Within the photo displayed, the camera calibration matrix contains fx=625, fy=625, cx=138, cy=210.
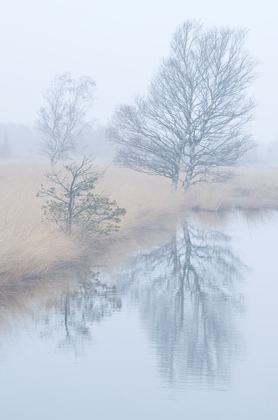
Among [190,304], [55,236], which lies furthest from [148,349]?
[55,236]

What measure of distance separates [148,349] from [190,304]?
7.13ft

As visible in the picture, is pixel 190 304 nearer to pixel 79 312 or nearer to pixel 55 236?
pixel 79 312

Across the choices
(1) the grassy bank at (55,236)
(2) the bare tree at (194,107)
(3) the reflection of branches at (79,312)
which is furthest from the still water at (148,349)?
(2) the bare tree at (194,107)

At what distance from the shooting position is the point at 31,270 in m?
9.60

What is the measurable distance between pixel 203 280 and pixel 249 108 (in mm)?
14437

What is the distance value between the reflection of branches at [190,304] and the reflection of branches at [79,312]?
0.42 metres

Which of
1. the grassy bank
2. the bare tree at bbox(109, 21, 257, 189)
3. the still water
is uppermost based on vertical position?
the bare tree at bbox(109, 21, 257, 189)

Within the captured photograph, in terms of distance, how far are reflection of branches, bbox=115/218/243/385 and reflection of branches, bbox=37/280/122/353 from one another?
0.42 m

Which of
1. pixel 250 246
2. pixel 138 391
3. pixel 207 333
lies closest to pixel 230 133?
pixel 250 246

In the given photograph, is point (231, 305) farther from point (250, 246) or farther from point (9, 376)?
point (250, 246)

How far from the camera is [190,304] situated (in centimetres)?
863

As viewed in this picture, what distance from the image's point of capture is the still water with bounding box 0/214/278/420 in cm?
512

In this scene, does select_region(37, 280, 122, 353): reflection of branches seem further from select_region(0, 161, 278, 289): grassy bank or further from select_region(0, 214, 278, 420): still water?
select_region(0, 161, 278, 289): grassy bank

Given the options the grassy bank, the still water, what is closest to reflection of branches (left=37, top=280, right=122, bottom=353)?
the still water
